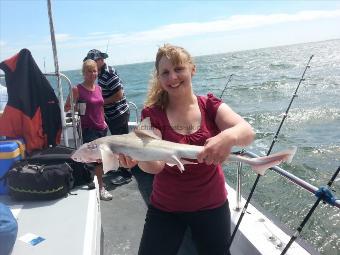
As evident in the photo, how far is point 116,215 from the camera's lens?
5062 mm

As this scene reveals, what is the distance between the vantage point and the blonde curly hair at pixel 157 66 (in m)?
2.44

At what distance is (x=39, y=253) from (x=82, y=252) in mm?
289

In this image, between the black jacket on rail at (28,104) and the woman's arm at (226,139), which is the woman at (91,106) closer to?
the black jacket on rail at (28,104)

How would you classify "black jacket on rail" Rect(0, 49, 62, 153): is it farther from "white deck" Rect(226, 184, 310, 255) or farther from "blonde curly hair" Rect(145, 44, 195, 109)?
"white deck" Rect(226, 184, 310, 255)

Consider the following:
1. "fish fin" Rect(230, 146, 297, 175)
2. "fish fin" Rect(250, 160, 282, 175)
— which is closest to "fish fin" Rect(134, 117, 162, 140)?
"fish fin" Rect(230, 146, 297, 175)

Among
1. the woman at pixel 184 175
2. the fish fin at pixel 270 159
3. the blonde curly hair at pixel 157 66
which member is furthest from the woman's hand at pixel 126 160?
the fish fin at pixel 270 159

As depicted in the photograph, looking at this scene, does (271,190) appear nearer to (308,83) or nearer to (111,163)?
(111,163)

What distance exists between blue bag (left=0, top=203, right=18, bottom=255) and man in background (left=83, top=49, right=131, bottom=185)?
143 inches

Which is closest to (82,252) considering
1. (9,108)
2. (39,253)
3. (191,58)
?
(39,253)

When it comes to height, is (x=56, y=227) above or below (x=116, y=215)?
above

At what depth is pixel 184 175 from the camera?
245 centimetres

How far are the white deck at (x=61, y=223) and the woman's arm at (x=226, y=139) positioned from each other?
3.86ft

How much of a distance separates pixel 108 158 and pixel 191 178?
55cm

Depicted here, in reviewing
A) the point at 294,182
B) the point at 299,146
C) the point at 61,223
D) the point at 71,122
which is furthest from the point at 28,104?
the point at 299,146
